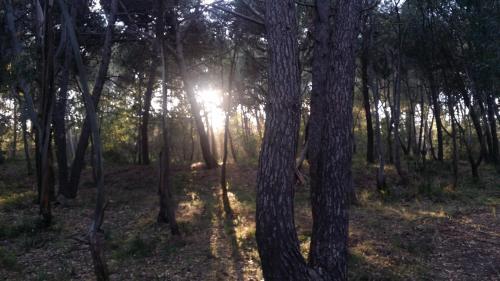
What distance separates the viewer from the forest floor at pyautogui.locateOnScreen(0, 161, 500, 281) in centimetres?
843

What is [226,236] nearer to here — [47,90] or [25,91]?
[47,90]

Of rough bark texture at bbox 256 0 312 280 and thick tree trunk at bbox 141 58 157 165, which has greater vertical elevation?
thick tree trunk at bbox 141 58 157 165

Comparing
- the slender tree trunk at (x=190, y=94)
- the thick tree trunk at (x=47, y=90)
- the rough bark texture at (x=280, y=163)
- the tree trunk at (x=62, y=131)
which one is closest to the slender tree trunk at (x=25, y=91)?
the tree trunk at (x=62, y=131)

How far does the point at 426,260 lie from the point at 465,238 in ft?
6.62

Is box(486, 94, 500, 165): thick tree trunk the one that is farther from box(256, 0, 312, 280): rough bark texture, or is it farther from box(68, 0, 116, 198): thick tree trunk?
box(256, 0, 312, 280): rough bark texture

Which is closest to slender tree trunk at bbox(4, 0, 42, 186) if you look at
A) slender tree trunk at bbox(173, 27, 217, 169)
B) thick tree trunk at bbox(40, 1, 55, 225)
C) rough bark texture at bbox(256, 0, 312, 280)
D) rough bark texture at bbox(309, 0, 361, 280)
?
thick tree trunk at bbox(40, 1, 55, 225)

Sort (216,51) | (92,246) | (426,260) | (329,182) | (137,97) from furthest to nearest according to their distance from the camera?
(137,97), (216,51), (426,260), (92,246), (329,182)

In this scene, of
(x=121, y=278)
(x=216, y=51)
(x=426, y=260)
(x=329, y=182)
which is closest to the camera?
(x=329, y=182)

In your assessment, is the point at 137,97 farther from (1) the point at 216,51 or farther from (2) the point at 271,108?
(2) the point at 271,108

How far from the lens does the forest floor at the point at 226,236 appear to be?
27.7 feet

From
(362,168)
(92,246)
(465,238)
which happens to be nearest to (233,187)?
(362,168)

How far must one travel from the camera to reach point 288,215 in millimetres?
5367

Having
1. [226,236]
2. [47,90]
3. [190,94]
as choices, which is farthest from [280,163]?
[190,94]

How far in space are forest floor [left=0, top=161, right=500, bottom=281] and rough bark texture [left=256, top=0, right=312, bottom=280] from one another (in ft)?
9.68
